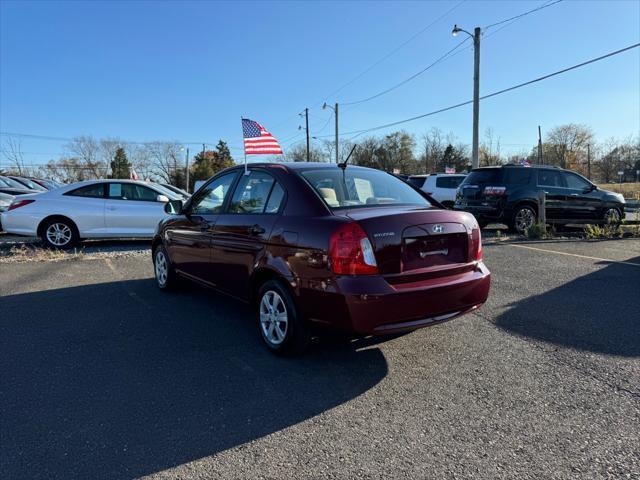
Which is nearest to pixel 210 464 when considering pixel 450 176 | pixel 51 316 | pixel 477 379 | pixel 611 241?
pixel 477 379

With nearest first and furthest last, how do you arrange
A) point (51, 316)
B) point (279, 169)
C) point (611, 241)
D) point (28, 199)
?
1. point (279, 169)
2. point (51, 316)
3. point (28, 199)
4. point (611, 241)

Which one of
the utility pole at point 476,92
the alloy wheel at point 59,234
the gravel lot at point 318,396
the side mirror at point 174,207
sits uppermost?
the utility pole at point 476,92

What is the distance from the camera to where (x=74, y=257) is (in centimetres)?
862

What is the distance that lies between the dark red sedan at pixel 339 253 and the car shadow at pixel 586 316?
1.07m

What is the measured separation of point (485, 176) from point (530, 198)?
3.97ft

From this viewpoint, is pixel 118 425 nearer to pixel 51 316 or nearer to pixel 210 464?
pixel 210 464

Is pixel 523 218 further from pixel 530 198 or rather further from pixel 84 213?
pixel 84 213

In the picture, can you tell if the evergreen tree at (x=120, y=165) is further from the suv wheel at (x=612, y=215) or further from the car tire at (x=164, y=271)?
the car tire at (x=164, y=271)

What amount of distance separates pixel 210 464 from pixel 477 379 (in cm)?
199

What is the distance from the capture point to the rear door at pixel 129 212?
975 cm

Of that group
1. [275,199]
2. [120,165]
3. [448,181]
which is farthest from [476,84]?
[120,165]

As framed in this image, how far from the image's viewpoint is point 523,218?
37.3 feet

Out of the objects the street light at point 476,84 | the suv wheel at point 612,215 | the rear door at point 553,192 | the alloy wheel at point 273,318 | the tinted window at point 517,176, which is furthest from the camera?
the street light at point 476,84

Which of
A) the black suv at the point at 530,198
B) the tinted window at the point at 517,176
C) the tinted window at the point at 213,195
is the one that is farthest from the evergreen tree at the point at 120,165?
the tinted window at the point at 213,195
